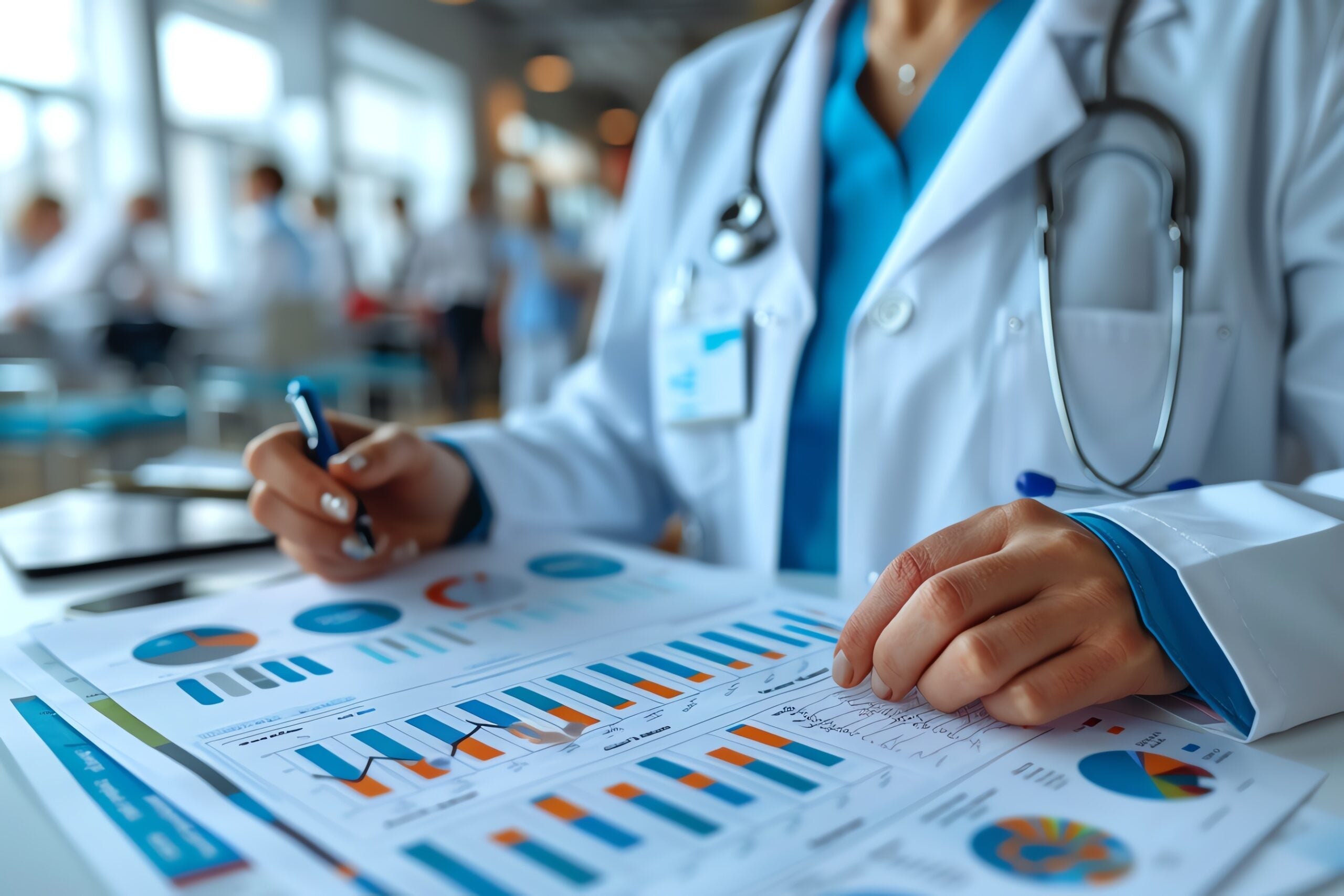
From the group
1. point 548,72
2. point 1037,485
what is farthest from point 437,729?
point 548,72

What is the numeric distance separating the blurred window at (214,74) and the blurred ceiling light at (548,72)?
3615 millimetres

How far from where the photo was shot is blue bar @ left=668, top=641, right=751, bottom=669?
1.67 feet

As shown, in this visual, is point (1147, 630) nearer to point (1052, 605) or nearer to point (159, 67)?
point (1052, 605)

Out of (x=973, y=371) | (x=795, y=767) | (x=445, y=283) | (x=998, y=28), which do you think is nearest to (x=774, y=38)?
(x=998, y=28)

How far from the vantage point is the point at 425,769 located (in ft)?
1.27

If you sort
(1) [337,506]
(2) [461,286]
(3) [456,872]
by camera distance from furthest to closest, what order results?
1. (2) [461,286]
2. (1) [337,506]
3. (3) [456,872]

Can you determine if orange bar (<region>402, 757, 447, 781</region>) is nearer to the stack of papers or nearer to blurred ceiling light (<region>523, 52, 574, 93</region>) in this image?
the stack of papers

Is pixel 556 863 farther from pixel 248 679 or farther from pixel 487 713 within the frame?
pixel 248 679

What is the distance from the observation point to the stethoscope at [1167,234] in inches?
26.4

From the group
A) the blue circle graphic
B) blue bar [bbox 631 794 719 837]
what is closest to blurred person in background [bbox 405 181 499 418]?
the blue circle graphic

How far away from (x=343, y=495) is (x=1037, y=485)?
1.68 ft

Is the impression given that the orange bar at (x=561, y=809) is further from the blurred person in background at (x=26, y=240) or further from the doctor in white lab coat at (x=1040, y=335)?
the blurred person in background at (x=26, y=240)

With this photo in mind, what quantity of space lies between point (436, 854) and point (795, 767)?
0.49ft

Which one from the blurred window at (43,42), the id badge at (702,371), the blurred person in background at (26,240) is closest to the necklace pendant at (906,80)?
the id badge at (702,371)
